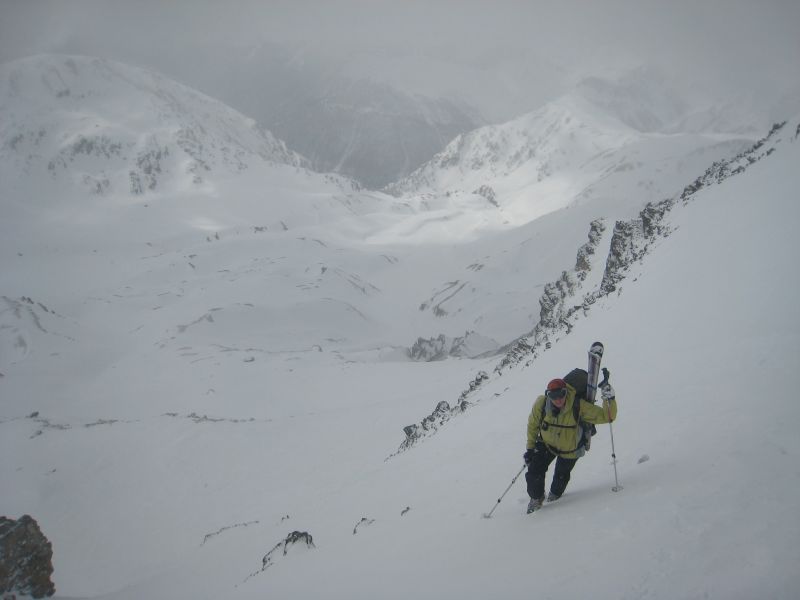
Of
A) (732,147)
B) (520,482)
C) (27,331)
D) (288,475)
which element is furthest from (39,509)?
(732,147)

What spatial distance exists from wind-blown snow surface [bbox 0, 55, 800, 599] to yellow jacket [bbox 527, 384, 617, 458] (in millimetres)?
770

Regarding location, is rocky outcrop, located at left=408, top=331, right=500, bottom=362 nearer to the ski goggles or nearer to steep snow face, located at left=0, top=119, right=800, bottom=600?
steep snow face, located at left=0, top=119, right=800, bottom=600

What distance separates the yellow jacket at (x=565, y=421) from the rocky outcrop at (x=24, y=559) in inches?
547

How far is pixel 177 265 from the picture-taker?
95062mm

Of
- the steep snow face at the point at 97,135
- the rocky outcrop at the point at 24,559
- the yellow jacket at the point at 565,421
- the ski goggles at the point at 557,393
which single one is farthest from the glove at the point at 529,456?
the steep snow face at the point at 97,135

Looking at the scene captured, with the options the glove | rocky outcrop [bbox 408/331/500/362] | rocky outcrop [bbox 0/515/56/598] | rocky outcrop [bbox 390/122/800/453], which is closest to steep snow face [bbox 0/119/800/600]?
the glove

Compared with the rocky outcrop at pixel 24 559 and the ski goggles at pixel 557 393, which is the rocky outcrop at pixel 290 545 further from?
the ski goggles at pixel 557 393

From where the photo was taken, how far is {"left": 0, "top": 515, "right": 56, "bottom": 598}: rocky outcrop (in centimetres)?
1254

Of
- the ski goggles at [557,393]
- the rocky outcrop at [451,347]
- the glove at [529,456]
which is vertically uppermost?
the ski goggles at [557,393]

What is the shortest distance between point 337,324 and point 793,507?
239 ft

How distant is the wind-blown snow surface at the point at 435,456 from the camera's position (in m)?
5.23

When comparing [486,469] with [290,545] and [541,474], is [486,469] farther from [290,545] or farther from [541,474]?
[290,545]

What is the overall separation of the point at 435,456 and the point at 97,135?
183470mm

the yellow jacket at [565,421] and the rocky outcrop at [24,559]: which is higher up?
the yellow jacket at [565,421]
